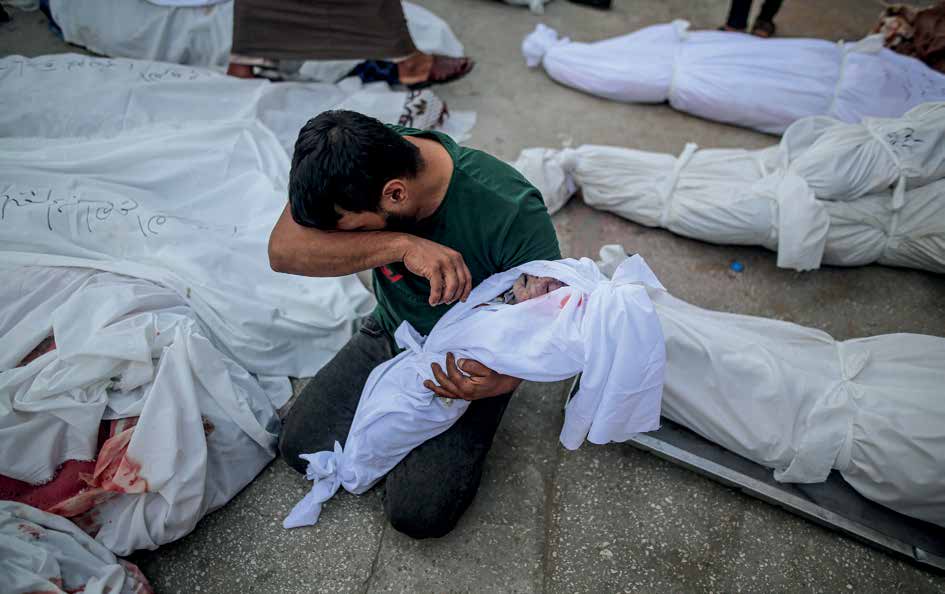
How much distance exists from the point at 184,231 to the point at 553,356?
168 cm

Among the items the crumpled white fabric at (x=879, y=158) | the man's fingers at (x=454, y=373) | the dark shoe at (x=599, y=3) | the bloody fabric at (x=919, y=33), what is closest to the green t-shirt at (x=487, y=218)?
the man's fingers at (x=454, y=373)

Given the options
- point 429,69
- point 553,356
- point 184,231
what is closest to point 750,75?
point 429,69

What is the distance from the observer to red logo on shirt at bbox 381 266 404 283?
1842 mm

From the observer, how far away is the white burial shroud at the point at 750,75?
318cm

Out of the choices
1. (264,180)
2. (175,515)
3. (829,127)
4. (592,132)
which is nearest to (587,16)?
(592,132)

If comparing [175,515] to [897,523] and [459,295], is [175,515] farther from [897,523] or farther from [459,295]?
[897,523]

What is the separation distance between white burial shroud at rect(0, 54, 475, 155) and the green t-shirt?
5.70 feet

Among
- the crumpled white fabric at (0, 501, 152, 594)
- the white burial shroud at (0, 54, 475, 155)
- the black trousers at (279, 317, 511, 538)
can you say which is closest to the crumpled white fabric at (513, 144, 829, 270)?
the white burial shroud at (0, 54, 475, 155)

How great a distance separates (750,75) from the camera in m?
3.40

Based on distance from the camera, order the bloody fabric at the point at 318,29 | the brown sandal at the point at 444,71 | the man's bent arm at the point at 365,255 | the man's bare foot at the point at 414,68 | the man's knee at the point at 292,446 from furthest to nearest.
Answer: the brown sandal at the point at 444,71, the man's bare foot at the point at 414,68, the bloody fabric at the point at 318,29, the man's knee at the point at 292,446, the man's bent arm at the point at 365,255

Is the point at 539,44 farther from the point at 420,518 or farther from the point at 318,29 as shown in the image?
the point at 420,518

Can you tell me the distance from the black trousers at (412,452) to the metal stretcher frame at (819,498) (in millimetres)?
605

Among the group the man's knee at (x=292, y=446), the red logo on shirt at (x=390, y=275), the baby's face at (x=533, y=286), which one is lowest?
the man's knee at (x=292, y=446)

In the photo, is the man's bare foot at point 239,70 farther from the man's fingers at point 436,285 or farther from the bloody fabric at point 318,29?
the man's fingers at point 436,285
